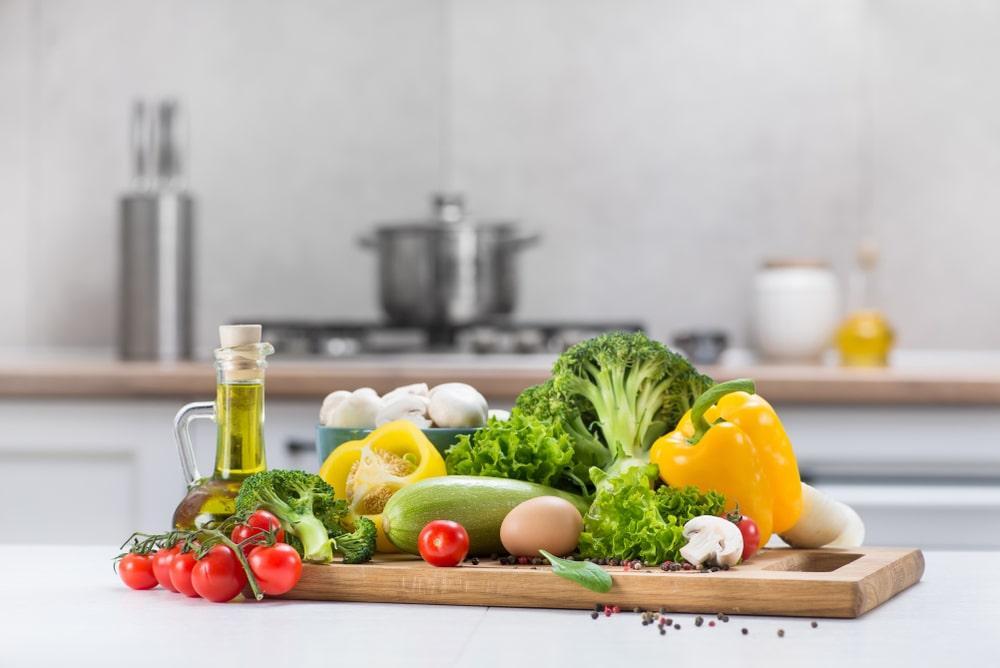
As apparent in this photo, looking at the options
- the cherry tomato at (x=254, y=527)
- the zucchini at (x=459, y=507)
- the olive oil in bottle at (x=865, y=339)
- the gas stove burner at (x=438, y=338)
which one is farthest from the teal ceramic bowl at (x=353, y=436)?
the olive oil in bottle at (x=865, y=339)

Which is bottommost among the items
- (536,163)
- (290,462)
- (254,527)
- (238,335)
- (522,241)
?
(290,462)

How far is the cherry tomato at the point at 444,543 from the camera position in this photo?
41.8 inches

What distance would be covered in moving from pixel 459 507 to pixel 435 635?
209 mm

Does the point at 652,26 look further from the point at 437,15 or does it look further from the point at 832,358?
the point at 832,358

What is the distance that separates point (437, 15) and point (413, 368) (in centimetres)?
102

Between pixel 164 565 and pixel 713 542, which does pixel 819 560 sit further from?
pixel 164 565

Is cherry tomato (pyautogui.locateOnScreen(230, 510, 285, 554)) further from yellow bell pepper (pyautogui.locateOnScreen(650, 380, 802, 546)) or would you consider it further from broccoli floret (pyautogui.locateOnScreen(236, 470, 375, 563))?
yellow bell pepper (pyautogui.locateOnScreen(650, 380, 802, 546))

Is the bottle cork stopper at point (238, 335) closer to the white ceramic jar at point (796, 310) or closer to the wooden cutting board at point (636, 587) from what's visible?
the wooden cutting board at point (636, 587)

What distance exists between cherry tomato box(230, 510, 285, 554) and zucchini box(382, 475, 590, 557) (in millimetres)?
117

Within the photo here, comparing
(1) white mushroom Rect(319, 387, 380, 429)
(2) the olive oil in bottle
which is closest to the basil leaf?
(1) white mushroom Rect(319, 387, 380, 429)

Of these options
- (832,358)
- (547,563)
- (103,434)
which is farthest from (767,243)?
(547,563)

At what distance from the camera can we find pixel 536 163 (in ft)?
10.2

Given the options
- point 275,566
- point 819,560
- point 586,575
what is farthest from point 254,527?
point 819,560

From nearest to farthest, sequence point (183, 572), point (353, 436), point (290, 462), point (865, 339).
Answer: point (183, 572), point (353, 436), point (290, 462), point (865, 339)
